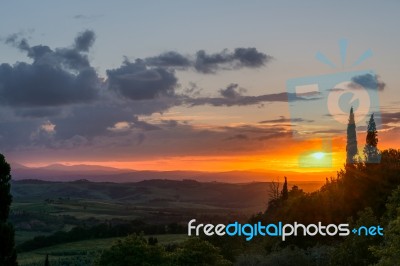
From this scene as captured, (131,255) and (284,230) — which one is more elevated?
(131,255)

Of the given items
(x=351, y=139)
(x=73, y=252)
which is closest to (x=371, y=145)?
(x=351, y=139)

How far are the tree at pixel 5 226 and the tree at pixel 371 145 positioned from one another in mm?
76147

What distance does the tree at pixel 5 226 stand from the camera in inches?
2003

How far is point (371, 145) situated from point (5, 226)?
8666 cm

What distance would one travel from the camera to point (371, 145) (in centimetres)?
11906

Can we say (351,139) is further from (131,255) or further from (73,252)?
(73,252)

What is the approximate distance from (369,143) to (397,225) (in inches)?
3016

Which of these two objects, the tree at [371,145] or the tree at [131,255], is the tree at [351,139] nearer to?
the tree at [371,145]

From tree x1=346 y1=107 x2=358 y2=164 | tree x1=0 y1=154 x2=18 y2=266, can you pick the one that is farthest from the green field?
tree x1=0 y1=154 x2=18 y2=266

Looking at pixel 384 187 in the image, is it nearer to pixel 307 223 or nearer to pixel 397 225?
pixel 307 223

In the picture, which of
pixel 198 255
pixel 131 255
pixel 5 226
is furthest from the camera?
pixel 131 255

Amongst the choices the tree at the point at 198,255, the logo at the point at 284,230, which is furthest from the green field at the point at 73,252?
the tree at the point at 198,255

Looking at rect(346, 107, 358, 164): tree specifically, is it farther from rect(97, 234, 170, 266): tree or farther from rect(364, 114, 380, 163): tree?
rect(97, 234, 170, 266): tree

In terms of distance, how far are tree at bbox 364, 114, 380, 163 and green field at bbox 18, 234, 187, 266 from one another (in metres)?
71.5
